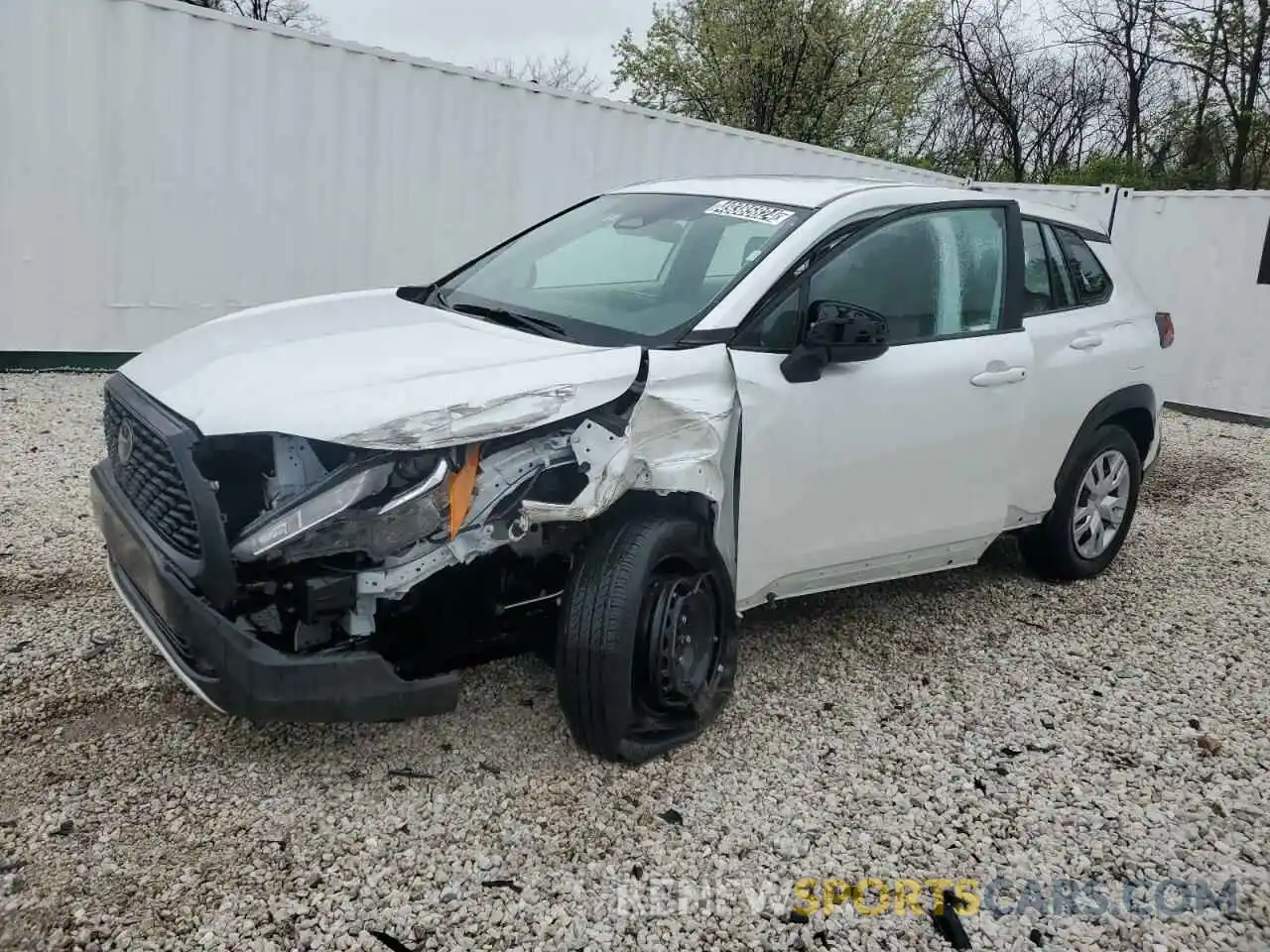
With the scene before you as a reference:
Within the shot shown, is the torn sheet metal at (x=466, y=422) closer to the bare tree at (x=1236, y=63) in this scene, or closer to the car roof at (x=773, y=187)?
the car roof at (x=773, y=187)

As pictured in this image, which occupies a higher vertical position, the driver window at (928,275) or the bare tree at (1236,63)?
the bare tree at (1236,63)

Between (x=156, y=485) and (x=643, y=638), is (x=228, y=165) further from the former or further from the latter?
(x=643, y=638)

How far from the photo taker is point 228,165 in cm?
777

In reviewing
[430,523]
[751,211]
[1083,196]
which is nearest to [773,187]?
[751,211]

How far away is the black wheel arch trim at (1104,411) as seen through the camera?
4.41 meters

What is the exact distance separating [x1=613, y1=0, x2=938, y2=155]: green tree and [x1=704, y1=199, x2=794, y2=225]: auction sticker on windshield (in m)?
19.3

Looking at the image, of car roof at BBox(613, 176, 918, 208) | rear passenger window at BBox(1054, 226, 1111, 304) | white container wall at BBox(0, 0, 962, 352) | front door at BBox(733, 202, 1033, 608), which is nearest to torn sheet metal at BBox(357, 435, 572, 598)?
front door at BBox(733, 202, 1033, 608)

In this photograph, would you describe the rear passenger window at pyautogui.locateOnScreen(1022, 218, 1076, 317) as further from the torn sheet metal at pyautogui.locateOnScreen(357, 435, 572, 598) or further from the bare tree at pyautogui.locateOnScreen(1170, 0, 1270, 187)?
the bare tree at pyautogui.locateOnScreen(1170, 0, 1270, 187)

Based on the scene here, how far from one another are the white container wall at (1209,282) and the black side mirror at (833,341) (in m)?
7.93

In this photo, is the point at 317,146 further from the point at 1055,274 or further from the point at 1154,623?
the point at 1154,623

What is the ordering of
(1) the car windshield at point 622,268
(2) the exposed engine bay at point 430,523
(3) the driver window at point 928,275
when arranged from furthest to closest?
(3) the driver window at point 928,275
(1) the car windshield at point 622,268
(2) the exposed engine bay at point 430,523

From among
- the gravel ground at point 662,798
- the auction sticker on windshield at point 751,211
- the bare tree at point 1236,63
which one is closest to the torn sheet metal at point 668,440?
the auction sticker on windshield at point 751,211

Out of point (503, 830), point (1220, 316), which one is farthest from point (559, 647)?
point (1220, 316)

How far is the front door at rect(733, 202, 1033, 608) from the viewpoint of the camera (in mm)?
3230
